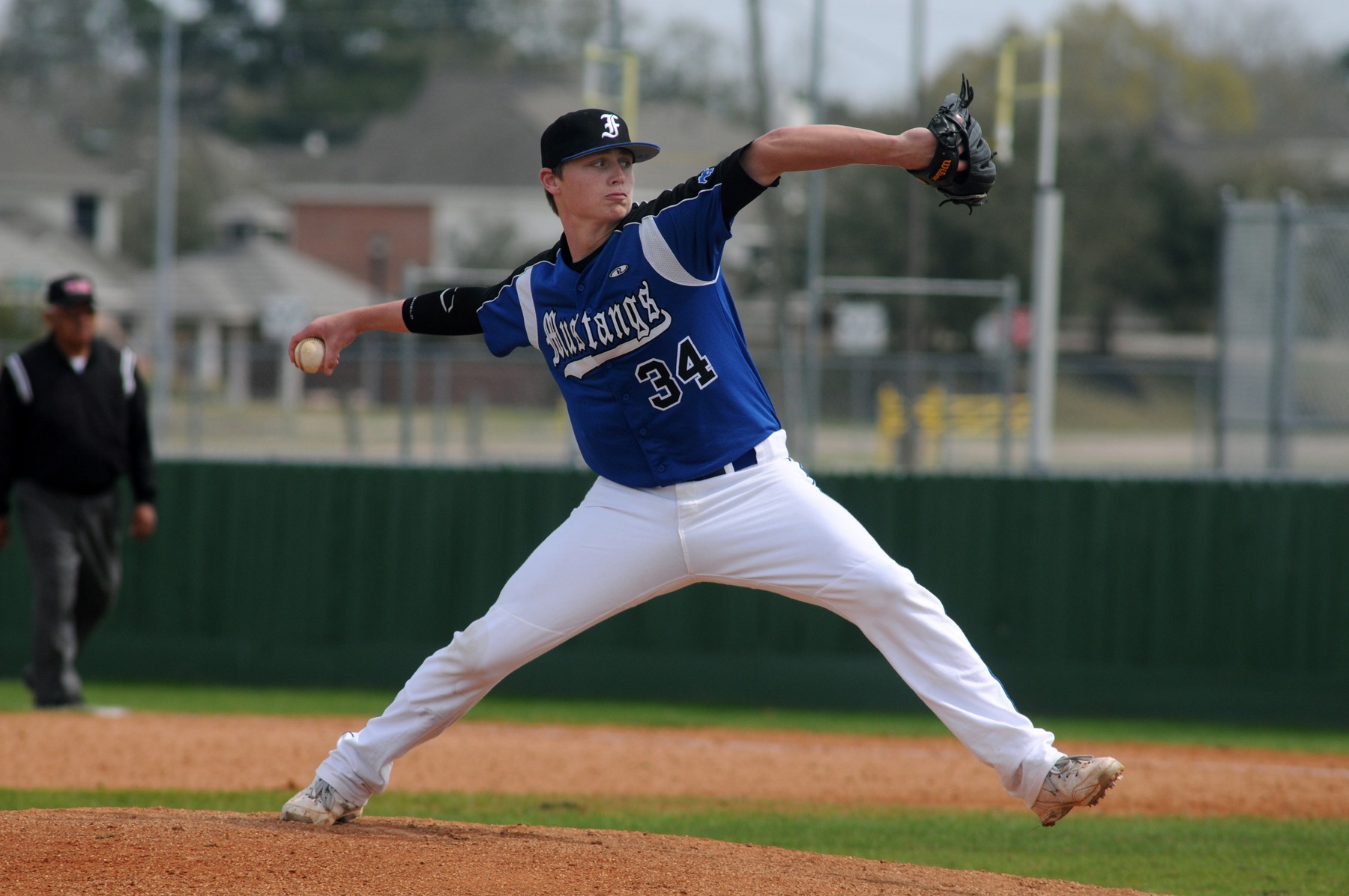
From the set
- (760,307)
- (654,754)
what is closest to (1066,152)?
(760,307)

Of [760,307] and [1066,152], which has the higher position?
[1066,152]

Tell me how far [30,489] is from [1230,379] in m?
8.08

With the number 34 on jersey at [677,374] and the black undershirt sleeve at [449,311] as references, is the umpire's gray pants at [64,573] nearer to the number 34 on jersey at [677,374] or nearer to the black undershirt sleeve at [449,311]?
the black undershirt sleeve at [449,311]

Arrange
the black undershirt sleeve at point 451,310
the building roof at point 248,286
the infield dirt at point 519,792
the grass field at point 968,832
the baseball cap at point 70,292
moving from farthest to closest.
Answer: the building roof at point 248,286, the baseball cap at point 70,292, the grass field at point 968,832, the black undershirt sleeve at point 451,310, the infield dirt at point 519,792

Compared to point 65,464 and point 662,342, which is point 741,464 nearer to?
point 662,342

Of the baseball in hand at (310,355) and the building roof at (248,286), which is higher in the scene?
the building roof at (248,286)

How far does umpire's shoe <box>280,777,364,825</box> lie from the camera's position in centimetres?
469

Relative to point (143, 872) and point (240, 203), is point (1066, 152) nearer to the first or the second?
point (240, 203)

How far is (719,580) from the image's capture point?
4.61 meters

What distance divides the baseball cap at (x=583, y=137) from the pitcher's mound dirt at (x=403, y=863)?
2064mm

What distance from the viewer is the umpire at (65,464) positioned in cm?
823

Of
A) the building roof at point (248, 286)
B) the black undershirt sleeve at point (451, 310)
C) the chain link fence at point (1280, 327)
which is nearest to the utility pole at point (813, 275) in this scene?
the chain link fence at point (1280, 327)

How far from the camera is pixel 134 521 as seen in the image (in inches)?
342

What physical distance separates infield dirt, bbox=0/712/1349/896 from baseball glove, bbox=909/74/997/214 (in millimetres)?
1959
